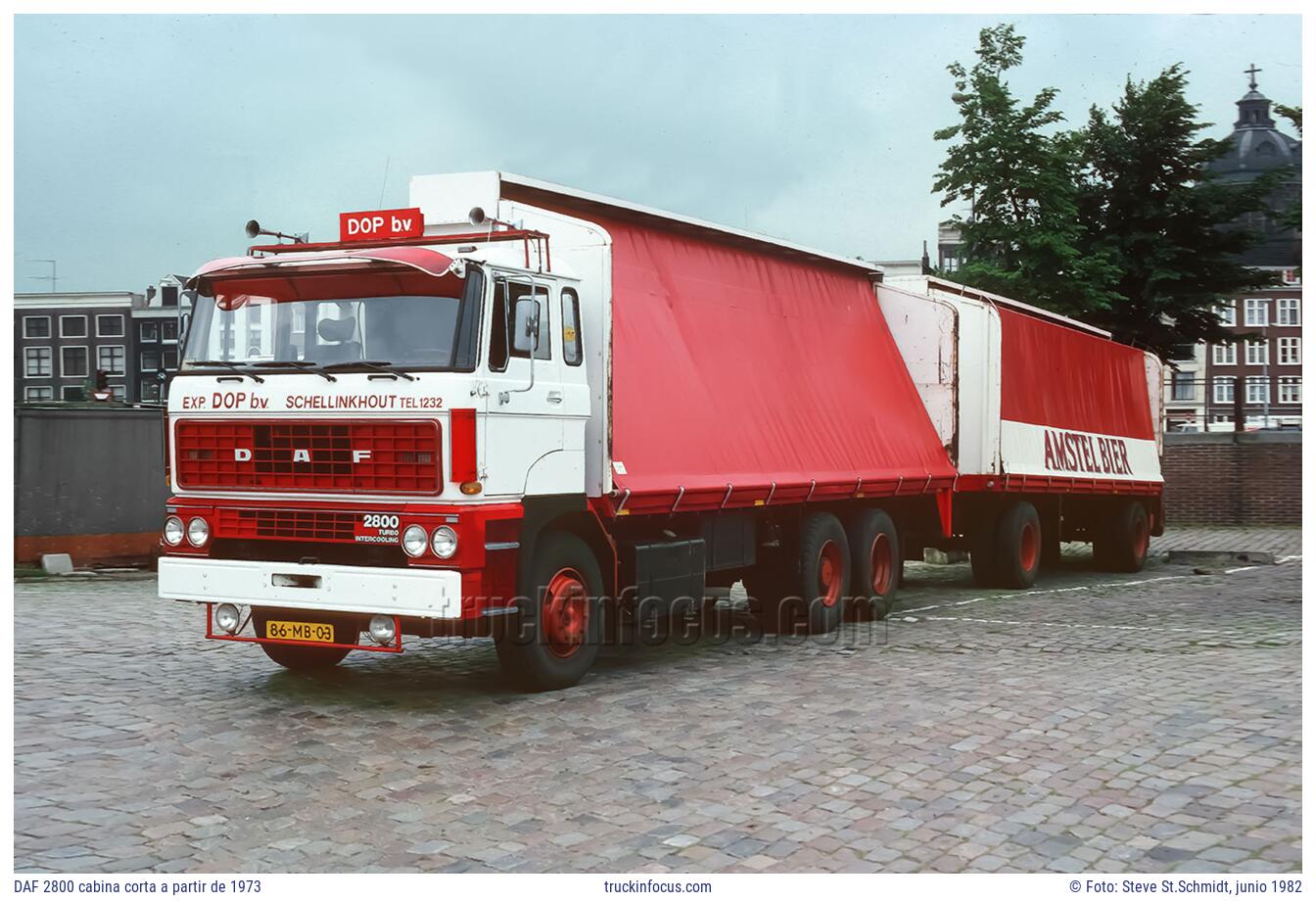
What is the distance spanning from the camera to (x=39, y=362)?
2208 inches

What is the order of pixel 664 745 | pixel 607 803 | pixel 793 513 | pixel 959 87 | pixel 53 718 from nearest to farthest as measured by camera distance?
→ 1. pixel 607 803
2. pixel 664 745
3. pixel 53 718
4. pixel 793 513
5. pixel 959 87

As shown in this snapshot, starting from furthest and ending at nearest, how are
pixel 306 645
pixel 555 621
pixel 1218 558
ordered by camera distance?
pixel 1218 558 → pixel 555 621 → pixel 306 645

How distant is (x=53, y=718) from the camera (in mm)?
8312

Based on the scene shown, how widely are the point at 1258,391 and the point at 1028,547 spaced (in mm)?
15937

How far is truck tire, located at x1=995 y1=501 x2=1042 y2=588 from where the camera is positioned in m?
16.4

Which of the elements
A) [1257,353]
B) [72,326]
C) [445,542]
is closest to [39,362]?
[72,326]

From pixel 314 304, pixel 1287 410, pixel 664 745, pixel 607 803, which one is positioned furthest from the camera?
pixel 1287 410

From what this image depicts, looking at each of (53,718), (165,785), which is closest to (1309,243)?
(165,785)

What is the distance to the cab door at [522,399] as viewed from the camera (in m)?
8.55

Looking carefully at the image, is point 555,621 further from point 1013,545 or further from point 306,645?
point 1013,545

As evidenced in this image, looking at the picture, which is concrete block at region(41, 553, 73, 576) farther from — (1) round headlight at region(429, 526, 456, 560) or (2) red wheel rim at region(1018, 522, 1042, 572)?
(2) red wheel rim at region(1018, 522, 1042, 572)

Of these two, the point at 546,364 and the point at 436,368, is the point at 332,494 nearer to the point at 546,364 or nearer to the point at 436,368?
the point at 436,368

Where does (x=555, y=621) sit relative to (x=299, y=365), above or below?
below

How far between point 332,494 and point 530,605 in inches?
55.3
